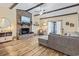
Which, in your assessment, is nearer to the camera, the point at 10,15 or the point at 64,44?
the point at 10,15

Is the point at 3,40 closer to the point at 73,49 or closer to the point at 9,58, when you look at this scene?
the point at 9,58

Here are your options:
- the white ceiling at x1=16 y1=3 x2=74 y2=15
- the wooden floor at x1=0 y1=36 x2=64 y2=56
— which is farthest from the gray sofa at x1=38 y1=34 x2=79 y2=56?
the white ceiling at x1=16 y1=3 x2=74 y2=15

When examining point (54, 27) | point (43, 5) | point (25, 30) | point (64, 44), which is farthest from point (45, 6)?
point (64, 44)

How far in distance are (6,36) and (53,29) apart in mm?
1094

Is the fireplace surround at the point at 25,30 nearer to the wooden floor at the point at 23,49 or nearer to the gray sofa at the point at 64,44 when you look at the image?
the wooden floor at the point at 23,49

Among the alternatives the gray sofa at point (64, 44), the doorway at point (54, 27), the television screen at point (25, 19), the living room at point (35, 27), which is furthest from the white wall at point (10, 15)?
the doorway at point (54, 27)

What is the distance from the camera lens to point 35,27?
2.49 metres

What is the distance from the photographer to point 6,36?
2.40 meters

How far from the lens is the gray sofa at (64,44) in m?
2.39

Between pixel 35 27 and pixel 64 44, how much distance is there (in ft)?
2.69

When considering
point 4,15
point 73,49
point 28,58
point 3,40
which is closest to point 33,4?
point 4,15

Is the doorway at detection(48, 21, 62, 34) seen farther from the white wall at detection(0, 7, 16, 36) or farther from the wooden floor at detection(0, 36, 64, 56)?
the white wall at detection(0, 7, 16, 36)

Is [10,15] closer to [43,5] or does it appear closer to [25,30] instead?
[25,30]

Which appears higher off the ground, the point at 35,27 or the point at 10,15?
the point at 10,15
